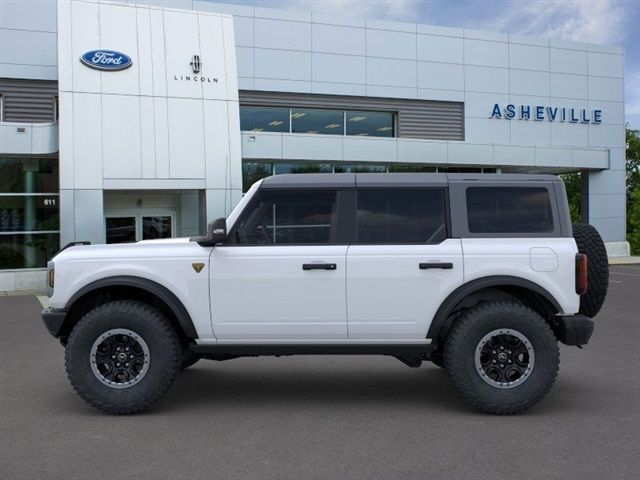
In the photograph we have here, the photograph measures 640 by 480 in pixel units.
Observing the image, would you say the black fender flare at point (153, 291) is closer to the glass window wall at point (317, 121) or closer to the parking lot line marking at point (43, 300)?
the parking lot line marking at point (43, 300)

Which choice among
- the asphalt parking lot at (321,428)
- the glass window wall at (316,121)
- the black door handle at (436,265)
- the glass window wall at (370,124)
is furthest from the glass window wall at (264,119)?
the black door handle at (436,265)

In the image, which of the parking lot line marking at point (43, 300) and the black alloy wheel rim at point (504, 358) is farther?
the parking lot line marking at point (43, 300)

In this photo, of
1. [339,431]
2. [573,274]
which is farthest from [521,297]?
[339,431]

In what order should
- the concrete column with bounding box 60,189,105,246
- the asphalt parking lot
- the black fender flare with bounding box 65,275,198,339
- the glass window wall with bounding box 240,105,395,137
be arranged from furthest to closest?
the glass window wall with bounding box 240,105,395,137
the concrete column with bounding box 60,189,105,246
the black fender flare with bounding box 65,275,198,339
the asphalt parking lot

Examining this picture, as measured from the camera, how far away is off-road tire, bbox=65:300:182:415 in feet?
17.9

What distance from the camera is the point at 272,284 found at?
548 cm

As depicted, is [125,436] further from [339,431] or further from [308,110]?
[308,110]

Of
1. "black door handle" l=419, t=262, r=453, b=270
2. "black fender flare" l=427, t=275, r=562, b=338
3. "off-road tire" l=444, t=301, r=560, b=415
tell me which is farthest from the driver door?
"off-road tire" l=444, t=301, r=560, b=415

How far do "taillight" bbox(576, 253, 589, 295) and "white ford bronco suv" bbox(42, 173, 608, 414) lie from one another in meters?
0.01

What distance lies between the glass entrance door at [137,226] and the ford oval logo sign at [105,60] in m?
4.41

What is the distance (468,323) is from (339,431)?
1.37 metres

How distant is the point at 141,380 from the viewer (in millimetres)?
5488

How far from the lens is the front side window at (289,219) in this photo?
5.61 metres

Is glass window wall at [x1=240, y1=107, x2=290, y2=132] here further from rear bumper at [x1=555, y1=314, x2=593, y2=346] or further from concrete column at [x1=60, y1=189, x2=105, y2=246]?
rear bumper at [x1=555, y1=314, x2=593, y2=346]
